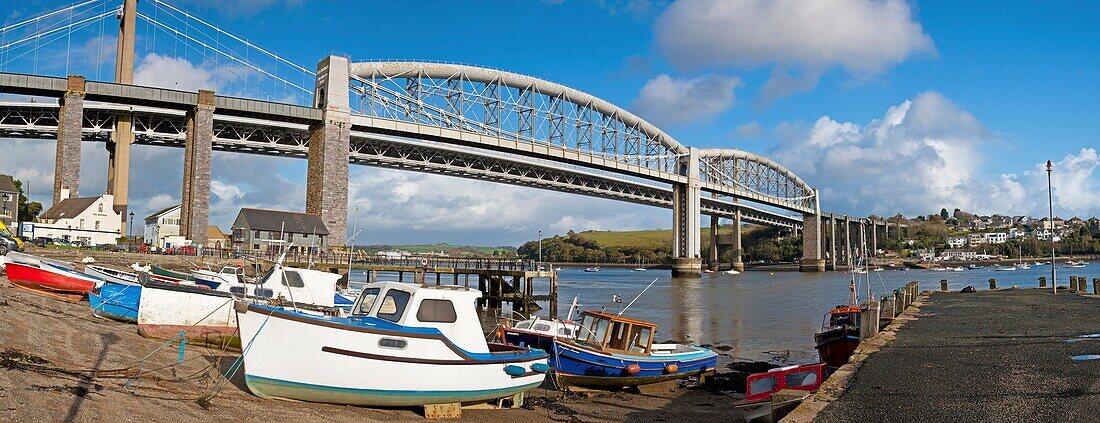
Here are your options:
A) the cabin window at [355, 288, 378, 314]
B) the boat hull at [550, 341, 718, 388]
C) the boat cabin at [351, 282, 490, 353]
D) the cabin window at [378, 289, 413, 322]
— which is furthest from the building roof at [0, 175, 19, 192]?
the cabin window at [378, 289, 413, 322]

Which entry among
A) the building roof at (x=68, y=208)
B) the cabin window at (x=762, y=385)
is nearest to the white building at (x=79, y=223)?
the building roof at (x=68, y=208)

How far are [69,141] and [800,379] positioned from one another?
5727 centimetres

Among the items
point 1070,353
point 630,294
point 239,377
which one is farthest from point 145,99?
point 1070,353

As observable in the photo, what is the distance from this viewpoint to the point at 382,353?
490 inches

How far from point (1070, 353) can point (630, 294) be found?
174 feet

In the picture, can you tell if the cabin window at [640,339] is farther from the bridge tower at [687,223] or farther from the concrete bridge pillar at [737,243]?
the concrete bridge pillar at [737,243]

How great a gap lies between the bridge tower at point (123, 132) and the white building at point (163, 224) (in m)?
5.08

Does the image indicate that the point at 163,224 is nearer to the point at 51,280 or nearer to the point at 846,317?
the point at 51,280

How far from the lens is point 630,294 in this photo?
6650 cm

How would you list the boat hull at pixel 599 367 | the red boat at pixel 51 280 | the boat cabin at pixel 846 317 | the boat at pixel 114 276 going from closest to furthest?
the boat hull at pixel 599 367 < the boat cabin at pixel 846 317 < the boat at pixel 114 276 < the red boat at pixel 51 280

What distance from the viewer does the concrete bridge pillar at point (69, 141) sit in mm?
53719

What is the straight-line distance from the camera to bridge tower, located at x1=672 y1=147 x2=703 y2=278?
104 meters

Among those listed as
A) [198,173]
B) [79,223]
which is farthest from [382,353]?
[79,223]

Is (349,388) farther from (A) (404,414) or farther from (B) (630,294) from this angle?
(B) (630,294)
